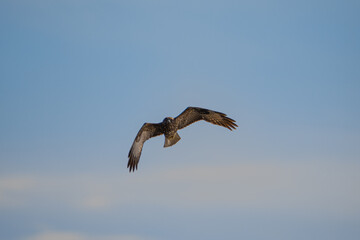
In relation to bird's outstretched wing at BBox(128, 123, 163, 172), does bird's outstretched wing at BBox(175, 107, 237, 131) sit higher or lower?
higher

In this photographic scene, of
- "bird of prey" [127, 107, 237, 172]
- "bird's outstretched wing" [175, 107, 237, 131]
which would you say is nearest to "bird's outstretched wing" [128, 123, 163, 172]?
"bird of prey" [127, 107, 237, 172]

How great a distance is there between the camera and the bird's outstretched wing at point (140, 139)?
17922mm

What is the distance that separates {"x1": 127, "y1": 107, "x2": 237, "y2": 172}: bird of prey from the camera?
17656mm

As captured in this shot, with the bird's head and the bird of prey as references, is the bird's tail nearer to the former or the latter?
the bird of prey

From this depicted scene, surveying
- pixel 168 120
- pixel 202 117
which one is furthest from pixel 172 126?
pixel 202 117

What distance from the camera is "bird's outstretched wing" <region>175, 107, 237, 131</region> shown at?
17781 mm

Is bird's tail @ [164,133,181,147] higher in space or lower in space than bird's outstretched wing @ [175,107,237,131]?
lower

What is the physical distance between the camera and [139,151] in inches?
715

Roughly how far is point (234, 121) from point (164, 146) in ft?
9.91

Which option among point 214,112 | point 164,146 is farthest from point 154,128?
point 214,112

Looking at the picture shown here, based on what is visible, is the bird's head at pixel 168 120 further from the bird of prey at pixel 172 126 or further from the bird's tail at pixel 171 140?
the bird's tail at pixel 171 140

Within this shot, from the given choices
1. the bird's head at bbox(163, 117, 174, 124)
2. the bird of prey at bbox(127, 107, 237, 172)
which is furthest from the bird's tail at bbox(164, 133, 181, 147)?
the bird's head at bbox(163, 117, 174, 124)

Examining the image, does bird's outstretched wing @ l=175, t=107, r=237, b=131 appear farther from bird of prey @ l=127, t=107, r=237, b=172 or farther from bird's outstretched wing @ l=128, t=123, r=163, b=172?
bird's outstretched wing @ l=128, t=123, r=163, b=172

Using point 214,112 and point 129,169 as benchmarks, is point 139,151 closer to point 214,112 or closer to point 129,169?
point 129,169
